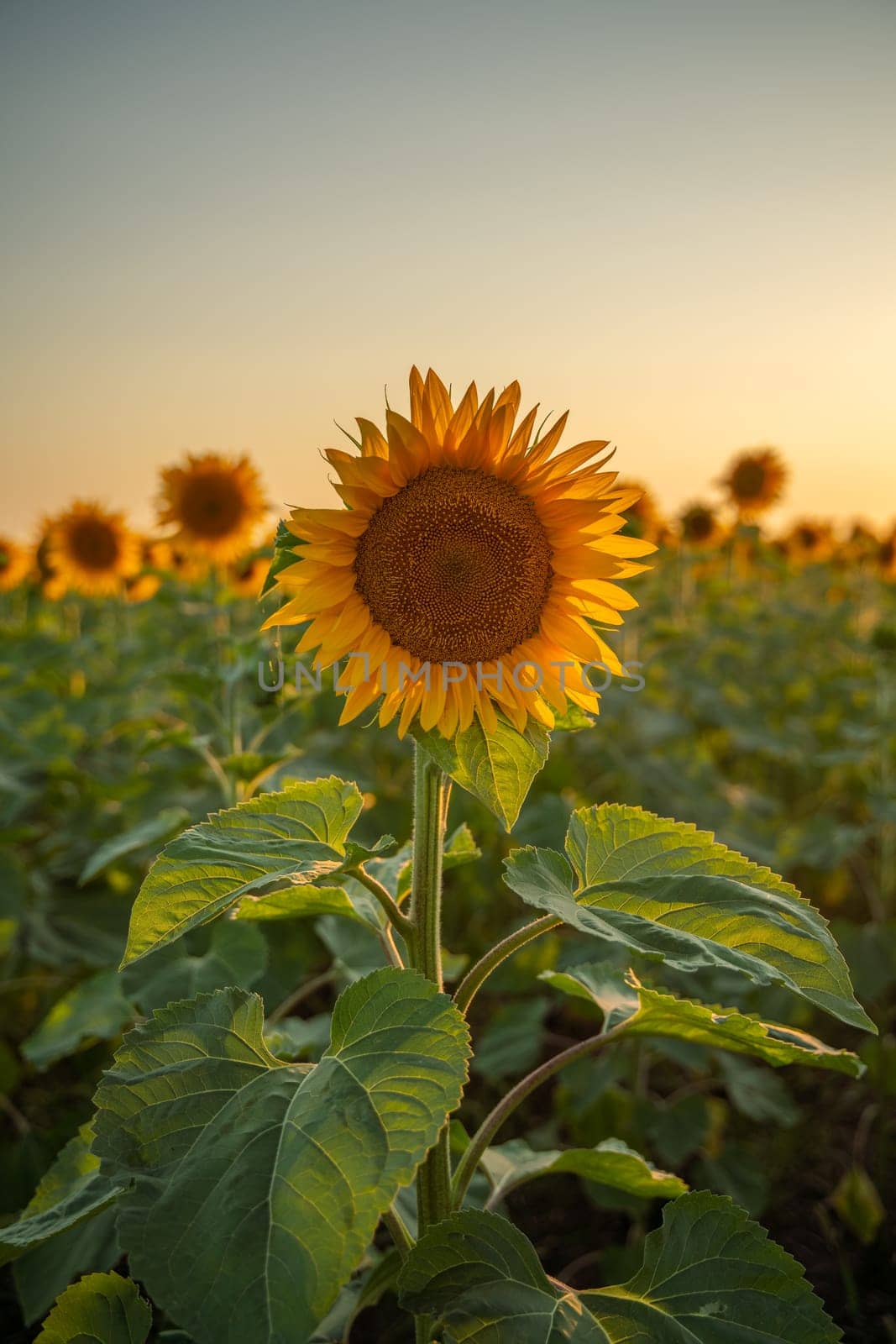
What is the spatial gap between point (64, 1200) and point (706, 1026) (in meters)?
1.04

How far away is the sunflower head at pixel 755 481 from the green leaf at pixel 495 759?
25.1ft

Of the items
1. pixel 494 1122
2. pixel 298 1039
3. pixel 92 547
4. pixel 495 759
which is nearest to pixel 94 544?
pixel 92 547

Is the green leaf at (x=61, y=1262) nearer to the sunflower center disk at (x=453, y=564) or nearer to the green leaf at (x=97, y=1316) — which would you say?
the green leaf at (x=97, y=1316)

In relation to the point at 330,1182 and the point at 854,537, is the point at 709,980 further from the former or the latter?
the point at 854,537

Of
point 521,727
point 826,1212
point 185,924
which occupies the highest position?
point 521,727

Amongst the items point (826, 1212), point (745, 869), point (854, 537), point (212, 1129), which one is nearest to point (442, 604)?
point (745, 869)

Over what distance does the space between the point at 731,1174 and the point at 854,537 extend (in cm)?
844

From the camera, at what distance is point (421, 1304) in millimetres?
1289

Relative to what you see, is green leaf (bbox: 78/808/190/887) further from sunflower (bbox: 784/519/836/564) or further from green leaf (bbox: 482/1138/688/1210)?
sunflower (bbox: 784/519/836/564)

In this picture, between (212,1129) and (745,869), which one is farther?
(745,869)

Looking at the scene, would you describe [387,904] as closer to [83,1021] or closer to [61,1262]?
[61,1262]

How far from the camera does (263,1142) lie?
3.91 ft

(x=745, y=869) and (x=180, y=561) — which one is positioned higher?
(x=180, y=561)

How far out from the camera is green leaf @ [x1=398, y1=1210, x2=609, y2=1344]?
1267 millimetres
